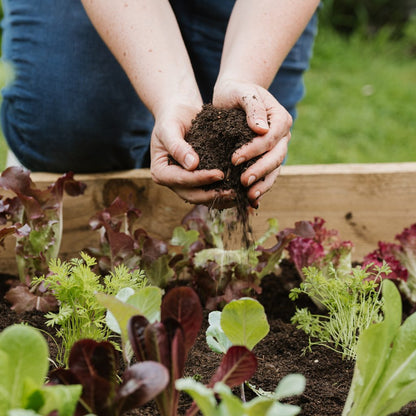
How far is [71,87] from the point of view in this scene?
2211 millimetres

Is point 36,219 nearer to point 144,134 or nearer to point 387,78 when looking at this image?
point 144,134

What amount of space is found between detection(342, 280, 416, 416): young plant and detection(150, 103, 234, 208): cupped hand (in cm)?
57

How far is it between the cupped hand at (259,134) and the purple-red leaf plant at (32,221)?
0.54 meters

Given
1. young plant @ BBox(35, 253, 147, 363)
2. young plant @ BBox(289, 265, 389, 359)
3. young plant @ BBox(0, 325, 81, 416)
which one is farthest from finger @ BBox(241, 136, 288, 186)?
young plant @ BBox(0, 325, 81, 416)

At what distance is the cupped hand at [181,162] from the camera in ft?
4.65

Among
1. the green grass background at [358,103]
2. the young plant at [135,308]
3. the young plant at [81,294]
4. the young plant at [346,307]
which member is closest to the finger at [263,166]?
the young plant at [346,307]

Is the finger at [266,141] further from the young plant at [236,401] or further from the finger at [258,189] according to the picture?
the young plant at [236,401]

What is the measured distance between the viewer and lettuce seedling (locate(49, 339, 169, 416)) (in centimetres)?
86

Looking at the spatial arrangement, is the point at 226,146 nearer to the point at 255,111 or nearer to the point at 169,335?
the point at 255,111

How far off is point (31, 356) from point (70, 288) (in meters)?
0.36

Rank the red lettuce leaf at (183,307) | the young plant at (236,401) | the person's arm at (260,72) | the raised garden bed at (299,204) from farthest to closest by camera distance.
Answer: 1. the raised garden bed at (299,204)
2. the person's arm at (260,72)
3. the red lettuce leaf at (183,307)
4. the young plant at (236,401)

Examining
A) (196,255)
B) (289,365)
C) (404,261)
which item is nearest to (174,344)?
(289,365)

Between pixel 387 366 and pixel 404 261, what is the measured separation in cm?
82

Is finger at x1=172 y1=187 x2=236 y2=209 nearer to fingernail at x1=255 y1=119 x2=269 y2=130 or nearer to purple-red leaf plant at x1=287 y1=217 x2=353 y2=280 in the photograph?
fingernail at x1=255 y1=119 x2=269 y2=130
